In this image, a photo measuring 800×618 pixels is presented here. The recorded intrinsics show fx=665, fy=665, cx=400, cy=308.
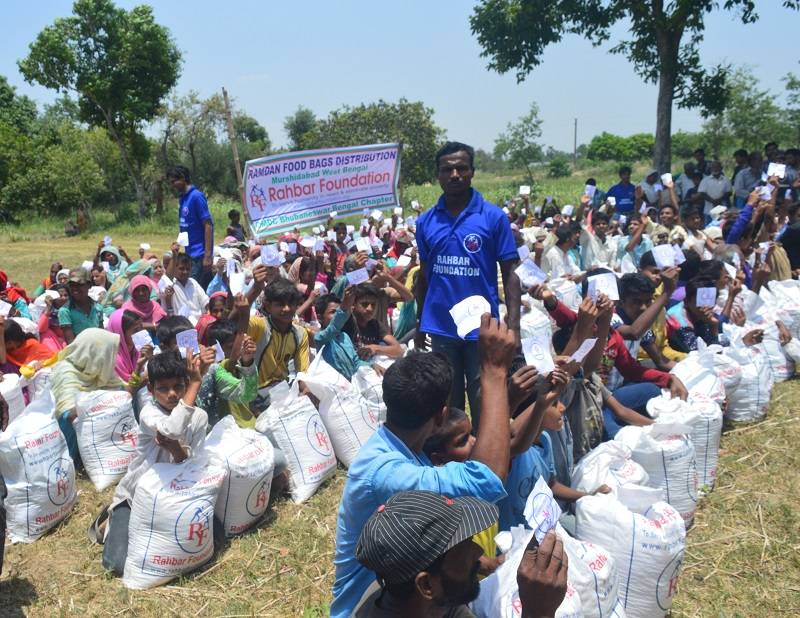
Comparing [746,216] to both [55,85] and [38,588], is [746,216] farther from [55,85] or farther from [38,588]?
[55,85]

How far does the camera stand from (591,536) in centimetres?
284

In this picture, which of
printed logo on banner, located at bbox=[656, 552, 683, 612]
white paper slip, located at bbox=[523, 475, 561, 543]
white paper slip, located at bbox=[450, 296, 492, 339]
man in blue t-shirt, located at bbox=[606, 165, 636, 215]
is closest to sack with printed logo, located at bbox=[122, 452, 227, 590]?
white paper slip, located at bbox=[450, 296, 492, 339]

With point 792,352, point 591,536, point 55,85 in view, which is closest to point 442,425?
point 591,536

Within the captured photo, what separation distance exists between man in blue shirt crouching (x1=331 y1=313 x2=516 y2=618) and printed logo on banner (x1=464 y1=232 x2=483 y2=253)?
1.45 m

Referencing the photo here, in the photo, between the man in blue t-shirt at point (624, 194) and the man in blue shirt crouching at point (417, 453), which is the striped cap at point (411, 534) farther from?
the man in blue t-shirt at point (624, 194)

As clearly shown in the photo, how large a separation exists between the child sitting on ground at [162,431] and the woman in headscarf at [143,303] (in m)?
2.01

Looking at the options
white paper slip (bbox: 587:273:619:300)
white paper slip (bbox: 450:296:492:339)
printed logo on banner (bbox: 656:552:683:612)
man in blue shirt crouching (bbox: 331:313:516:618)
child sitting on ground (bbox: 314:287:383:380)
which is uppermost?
white paper slip (bbox: 450:296:492:339)

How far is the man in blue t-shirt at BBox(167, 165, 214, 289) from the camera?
251 inches

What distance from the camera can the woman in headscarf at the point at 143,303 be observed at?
5.23m

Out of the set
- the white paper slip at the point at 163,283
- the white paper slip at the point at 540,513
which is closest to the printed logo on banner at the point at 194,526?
the white paper slip at the point at 540,513

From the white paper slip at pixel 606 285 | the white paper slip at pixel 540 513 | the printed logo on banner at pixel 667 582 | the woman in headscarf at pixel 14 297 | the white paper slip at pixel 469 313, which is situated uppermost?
the white paper slip at pixel 469 313

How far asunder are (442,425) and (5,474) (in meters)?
2.53

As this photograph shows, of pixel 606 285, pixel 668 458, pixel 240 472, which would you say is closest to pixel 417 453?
pixel 606 285

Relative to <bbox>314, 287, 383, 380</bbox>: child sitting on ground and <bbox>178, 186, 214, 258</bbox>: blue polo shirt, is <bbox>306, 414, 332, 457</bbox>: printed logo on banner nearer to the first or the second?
<bbox>314, 287, 383, 380</bbox>: child sitting on ground
